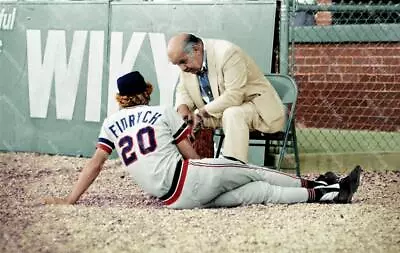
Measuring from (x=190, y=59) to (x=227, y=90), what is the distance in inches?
15.3

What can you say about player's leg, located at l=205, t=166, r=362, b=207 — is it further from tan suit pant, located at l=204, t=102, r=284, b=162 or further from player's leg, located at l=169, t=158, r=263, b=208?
tan suit pant, located at l=204, t=102, r=284, b=162

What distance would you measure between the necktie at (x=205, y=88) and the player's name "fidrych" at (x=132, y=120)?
43.1 inches

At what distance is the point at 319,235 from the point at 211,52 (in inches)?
97.5

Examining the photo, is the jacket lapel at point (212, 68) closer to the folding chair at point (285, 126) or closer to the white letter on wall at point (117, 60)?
the folding chair at point (285, 126)

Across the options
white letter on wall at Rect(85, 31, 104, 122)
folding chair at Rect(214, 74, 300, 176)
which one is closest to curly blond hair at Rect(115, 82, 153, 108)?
folding chair at Rect(214, 74, 300, 176)

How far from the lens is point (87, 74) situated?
9.83m

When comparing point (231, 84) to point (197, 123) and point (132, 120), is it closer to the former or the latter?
point (197, 123)

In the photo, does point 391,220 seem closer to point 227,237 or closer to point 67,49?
point 227,237

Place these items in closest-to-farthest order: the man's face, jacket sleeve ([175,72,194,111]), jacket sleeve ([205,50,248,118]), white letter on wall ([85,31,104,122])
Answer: the man's face, jacket sleeve ([205,50,248,118]), jacket sleeve ([175,72,194,111]), white letter on wall ([85,31,104,122])

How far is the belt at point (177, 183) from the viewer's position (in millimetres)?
6484

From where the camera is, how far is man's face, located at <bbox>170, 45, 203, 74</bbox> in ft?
24.1

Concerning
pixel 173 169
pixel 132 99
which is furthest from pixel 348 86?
pixel 173 169

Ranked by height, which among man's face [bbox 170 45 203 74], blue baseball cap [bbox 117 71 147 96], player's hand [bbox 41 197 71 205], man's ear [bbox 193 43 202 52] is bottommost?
player's hand [bbox 41 197 71 205]

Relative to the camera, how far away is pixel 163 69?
938 cm
